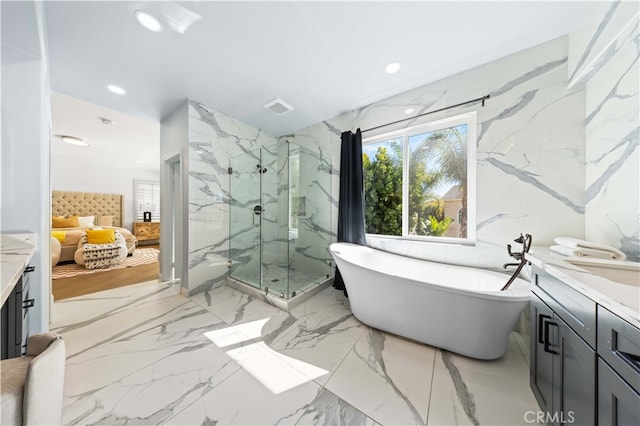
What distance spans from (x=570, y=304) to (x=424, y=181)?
1.73 m

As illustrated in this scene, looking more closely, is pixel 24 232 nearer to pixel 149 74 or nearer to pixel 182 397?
pixel 182 397

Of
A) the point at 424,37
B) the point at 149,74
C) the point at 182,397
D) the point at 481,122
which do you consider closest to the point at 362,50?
the point at 424,37

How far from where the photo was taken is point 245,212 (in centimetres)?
308

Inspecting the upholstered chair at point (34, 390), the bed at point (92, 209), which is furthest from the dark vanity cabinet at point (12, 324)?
the bed at point (92, 209)

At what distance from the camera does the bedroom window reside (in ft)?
20.4

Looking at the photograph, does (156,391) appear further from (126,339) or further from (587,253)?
(587,253)

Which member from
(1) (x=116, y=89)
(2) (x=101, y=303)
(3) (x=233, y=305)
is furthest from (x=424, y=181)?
(2) (x=101, y=303)

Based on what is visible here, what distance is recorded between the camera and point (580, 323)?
31.0 inches

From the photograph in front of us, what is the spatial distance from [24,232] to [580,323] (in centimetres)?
281

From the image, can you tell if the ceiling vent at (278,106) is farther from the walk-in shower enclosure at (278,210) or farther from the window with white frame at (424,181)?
the window with white frame at (424,181)

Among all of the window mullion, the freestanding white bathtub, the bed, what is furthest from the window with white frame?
the bed

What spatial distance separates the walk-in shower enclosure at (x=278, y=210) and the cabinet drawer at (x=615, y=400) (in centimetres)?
241

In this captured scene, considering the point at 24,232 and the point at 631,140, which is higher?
the point at 631,140

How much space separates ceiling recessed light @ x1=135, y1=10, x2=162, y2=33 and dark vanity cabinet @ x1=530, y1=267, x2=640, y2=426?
2.87 metres
